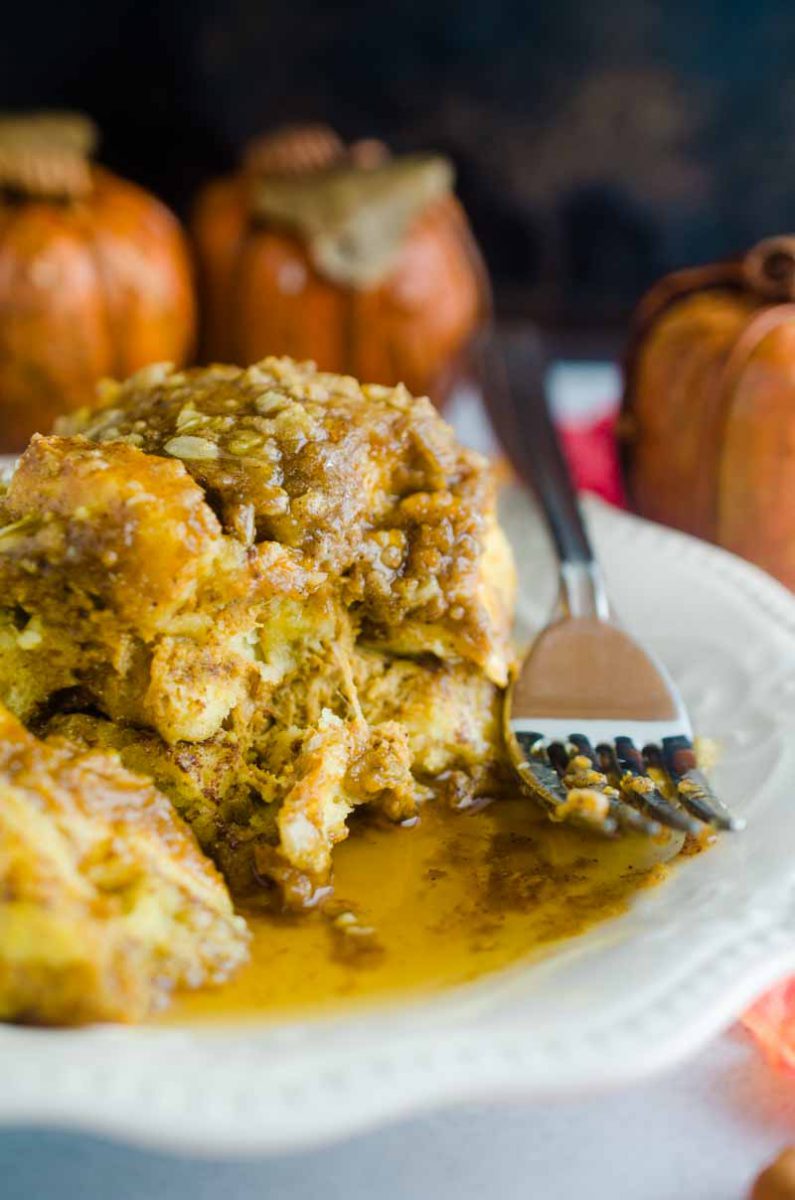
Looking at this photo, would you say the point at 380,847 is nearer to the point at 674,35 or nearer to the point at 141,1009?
the point at 141,1009

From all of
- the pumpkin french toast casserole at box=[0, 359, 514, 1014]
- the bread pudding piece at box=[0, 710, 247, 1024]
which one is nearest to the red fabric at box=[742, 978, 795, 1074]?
the pumpkin french toast casserole at box=[0, 359, 514, 1014]

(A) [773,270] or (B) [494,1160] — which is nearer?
(B) [494,1160]

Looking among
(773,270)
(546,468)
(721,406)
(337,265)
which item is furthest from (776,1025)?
(337,265)

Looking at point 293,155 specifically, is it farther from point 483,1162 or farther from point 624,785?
point 483,1162

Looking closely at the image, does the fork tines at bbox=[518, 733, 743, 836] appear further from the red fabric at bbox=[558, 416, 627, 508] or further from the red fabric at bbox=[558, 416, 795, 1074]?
the red fabric at bbox=[558, 416, 627, 508]

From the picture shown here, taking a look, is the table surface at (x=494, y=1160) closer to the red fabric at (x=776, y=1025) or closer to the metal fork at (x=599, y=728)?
the red fabric at (x=776, y=1025)

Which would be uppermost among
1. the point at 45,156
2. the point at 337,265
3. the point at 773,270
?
the point at 773,270
